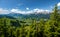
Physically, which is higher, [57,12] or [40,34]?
[57,12]

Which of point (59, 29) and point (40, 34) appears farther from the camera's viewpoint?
point (40, 34)

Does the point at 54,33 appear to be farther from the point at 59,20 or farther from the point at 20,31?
the point at 20,31

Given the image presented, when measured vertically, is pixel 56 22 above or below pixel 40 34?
above

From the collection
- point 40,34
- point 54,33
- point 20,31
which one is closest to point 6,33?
point 20,31

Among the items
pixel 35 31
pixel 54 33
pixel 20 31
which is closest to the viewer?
pixel 54 33

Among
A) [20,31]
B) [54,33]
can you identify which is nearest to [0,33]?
[20,31]

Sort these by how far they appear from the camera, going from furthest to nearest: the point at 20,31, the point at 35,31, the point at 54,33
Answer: the point at 20,31 < the point at 35,31 < the point at 54,33

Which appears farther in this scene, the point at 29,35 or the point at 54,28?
the point at 29,35

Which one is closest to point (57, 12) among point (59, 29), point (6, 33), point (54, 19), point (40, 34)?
point (54, 19)

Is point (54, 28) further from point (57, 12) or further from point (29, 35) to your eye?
point (29, 35)
